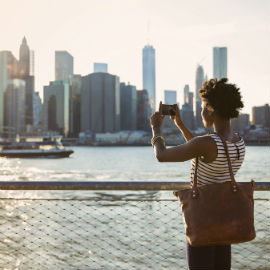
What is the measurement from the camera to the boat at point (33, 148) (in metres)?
72.2

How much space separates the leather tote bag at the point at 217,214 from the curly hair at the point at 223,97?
200mm

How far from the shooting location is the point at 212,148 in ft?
6.71

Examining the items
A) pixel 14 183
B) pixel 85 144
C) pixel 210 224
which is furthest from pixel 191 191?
pixel 85 144

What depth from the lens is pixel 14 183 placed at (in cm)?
317

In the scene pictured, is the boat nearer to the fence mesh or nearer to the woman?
the fence mesh

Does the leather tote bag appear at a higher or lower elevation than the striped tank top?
lower

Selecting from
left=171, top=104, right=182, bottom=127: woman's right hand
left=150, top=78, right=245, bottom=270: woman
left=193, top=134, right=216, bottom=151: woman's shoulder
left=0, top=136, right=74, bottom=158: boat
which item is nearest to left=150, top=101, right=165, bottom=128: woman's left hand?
left=150, top=78, right=245, bottom=270: woman

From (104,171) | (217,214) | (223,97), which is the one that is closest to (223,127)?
(223,97)

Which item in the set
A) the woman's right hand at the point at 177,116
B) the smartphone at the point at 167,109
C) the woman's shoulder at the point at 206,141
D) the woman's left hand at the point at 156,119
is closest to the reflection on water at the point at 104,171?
the woman's right hand at the point at 177,116

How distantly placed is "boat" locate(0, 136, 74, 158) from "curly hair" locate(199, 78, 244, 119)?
235ft

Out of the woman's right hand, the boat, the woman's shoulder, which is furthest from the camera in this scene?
the boat

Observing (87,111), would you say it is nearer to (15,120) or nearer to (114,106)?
(114,106)

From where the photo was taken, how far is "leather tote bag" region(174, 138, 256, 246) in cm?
204

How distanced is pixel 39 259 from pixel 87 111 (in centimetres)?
17821
